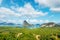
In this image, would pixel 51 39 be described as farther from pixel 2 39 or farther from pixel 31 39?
pixel 2 39

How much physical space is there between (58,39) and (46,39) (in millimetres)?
8762

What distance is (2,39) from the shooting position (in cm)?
6962

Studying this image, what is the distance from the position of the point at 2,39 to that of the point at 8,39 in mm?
2950

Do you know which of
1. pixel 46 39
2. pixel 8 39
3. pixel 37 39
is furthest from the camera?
pixel 37 39

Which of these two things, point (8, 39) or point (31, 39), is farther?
point (31, 39)

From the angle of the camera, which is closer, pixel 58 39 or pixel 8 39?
pixel 8 39

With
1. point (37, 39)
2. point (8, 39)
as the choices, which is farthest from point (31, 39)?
point (8, 39)

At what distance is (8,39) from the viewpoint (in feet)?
228

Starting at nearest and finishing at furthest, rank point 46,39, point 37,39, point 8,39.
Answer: point 8,39, point 46,39, point 37,39

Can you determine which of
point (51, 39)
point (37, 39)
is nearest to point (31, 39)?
point (37, 39)

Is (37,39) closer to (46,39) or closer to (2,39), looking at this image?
(46,39)

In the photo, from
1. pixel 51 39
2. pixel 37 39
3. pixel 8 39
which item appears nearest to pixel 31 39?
pixel 37 39

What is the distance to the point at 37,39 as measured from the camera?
3447 inches

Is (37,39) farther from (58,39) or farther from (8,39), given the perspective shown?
(8,39)
